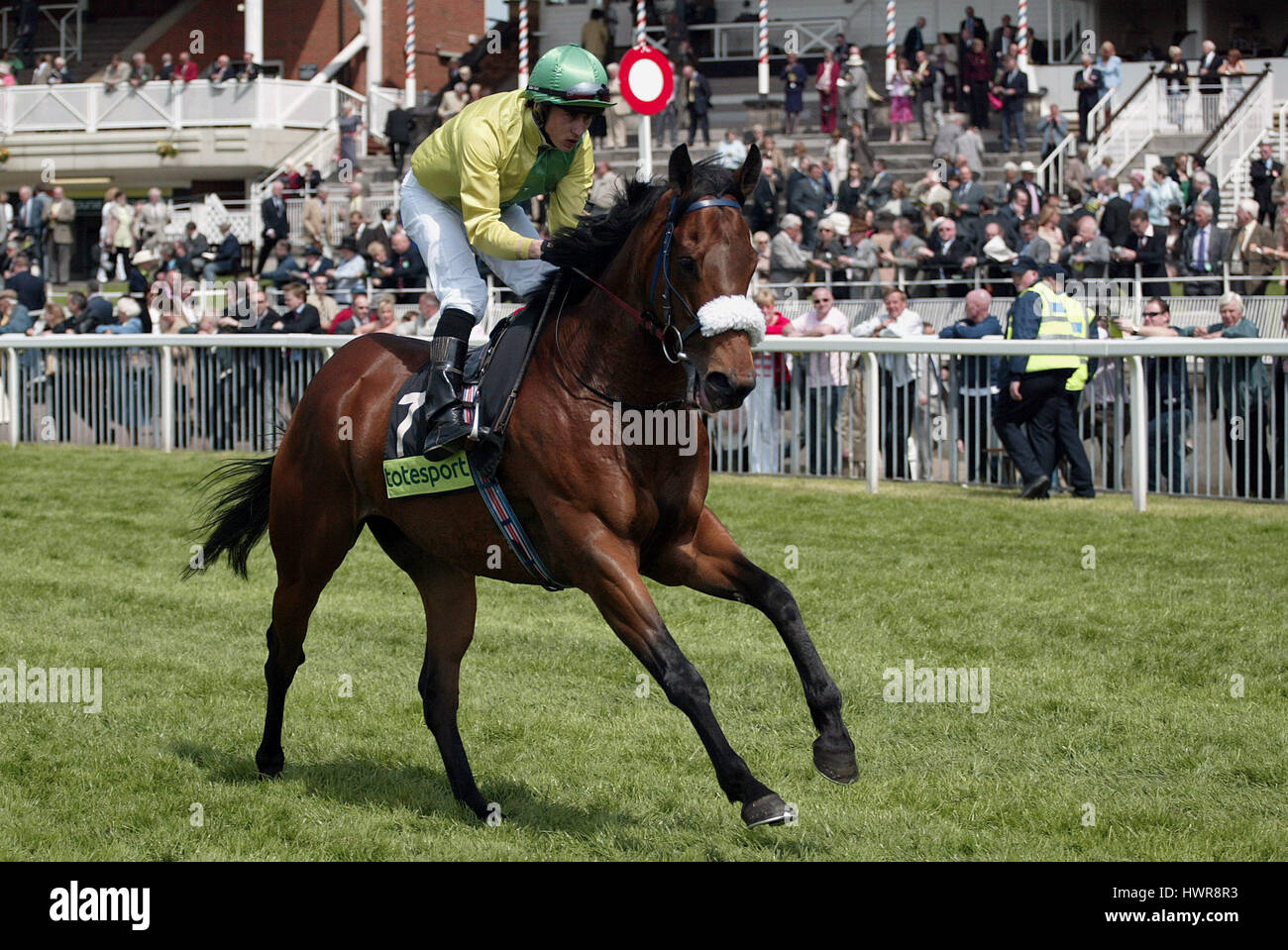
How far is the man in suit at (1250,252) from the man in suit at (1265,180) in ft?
4.86

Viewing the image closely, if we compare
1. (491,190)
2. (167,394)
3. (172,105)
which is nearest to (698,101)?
(167,394)

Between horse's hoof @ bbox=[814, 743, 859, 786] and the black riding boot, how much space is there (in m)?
1.60

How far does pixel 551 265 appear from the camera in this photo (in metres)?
5.72

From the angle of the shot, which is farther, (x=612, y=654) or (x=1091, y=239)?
(x=1091, y=239)

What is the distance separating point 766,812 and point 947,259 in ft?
43.6

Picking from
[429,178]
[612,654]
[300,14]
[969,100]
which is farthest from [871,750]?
[300,14]

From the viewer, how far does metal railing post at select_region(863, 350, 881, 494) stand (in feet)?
39.1

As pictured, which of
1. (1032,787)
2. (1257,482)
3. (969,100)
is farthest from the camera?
(969,100)

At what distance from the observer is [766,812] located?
15.0 feet

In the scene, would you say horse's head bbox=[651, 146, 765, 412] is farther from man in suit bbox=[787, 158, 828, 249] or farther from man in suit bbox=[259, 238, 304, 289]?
man in suit bbox=[259, 238, 304, 289]

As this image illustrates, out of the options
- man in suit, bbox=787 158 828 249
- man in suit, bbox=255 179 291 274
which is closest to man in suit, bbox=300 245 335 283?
man in suit, bbox=255 179 291 274

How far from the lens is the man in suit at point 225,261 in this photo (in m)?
23.6
